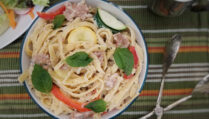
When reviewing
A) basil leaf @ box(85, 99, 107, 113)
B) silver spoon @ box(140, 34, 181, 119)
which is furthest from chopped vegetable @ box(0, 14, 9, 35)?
silver spoon @ box(140, 34, 181, 119)

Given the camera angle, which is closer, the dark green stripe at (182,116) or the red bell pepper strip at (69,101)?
the red bell pepper strip at (69,101)

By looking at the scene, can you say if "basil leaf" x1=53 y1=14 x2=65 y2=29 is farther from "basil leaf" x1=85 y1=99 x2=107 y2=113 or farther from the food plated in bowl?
"basil leaf" x1=85 y1=99 x2=107 y2=113

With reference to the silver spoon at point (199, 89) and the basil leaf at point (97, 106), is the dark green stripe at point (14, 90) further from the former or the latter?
the silver spoon at point (199, 89)

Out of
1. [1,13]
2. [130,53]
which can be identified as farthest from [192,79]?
[1,13]

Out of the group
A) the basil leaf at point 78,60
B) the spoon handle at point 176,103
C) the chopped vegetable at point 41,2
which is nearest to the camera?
the basil leaf at point 78,60

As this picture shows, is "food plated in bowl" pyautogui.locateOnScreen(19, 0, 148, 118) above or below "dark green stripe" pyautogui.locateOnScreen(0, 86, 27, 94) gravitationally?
above

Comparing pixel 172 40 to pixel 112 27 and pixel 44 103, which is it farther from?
pixel 44 103

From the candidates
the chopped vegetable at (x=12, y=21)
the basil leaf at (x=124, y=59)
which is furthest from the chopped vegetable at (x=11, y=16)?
the basil leaf at (x=124, y=59)
